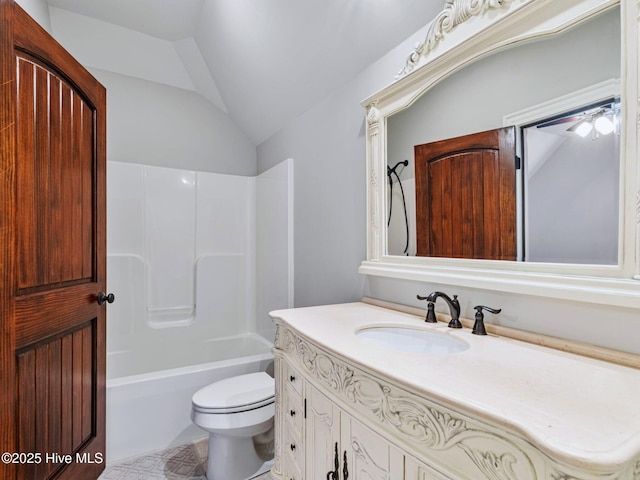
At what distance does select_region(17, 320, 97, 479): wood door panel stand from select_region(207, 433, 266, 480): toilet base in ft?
1.93

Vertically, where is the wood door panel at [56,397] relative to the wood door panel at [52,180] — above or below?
below

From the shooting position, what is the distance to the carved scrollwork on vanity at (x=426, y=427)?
1.66 ft

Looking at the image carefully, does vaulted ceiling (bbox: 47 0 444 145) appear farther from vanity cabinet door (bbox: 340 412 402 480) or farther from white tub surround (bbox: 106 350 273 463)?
white tub surround (bbox: 106 350 273 463)

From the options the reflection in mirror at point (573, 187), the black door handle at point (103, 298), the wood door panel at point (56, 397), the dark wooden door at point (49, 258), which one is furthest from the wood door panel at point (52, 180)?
the reflection in mirror at point (573, 187)

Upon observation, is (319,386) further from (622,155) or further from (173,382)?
(173,382)

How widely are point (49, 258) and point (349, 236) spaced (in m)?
1.29

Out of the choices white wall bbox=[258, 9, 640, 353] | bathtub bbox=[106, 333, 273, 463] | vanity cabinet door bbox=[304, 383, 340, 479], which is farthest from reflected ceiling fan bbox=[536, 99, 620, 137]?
bathtub bbox=[106, 333, 273, 463]

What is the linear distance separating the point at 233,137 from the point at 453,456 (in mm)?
2978

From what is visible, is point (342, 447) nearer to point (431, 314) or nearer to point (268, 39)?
point (431, 314)

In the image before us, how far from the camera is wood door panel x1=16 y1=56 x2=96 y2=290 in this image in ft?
3.65

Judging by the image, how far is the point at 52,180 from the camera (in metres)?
1.25

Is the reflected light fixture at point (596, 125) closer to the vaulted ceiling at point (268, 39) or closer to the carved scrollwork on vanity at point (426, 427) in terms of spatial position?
the vaulted ceiling at point (268, 39)

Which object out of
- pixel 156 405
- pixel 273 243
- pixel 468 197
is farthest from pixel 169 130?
pixel 468 197

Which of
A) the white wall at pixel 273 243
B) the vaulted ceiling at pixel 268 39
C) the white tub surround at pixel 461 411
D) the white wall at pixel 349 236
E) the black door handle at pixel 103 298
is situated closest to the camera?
the white tub surround at pixel 461 411
